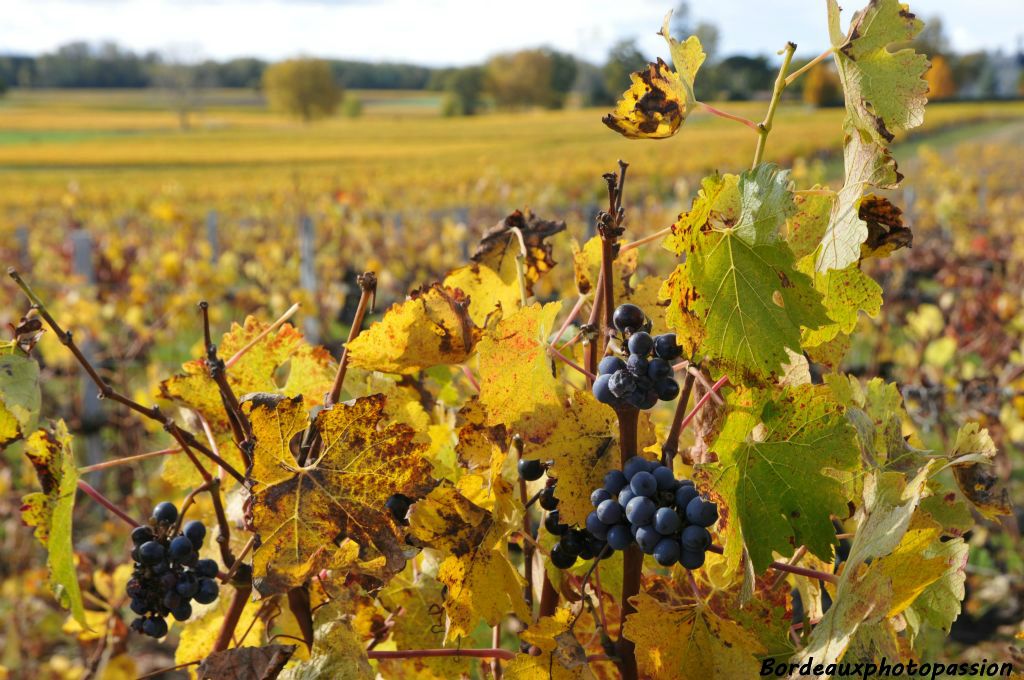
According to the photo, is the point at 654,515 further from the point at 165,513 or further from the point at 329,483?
the point at 165,513

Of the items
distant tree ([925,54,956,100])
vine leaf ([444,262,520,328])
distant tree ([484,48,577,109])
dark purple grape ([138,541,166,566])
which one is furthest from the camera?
distant tree ([925,54,956,100])

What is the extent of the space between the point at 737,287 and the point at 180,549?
595mm

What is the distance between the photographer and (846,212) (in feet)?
2.25

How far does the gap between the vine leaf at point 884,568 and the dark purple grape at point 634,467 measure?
0.18 metres

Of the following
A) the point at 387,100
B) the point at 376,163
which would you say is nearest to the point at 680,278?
the point at 376,163

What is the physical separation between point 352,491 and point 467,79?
7238cm

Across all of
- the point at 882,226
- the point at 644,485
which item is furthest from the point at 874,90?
the point at 644,485

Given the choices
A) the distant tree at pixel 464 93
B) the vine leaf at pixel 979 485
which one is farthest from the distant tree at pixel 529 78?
the vine leaf at pixel 979 485

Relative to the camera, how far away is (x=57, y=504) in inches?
33.4

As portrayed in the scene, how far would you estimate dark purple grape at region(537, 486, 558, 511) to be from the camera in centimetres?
83

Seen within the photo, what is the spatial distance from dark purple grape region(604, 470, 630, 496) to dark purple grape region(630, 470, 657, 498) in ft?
0.08

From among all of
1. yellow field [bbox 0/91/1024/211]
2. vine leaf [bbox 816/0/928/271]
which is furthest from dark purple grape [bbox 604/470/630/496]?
yellow field [bbox 0/91/1024/211]

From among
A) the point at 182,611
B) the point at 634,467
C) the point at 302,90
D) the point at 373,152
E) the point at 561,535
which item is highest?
the point at 302,90

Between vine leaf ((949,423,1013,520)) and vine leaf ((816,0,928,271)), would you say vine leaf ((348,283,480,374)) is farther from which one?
vine leaf ((949,423,1013,520))
